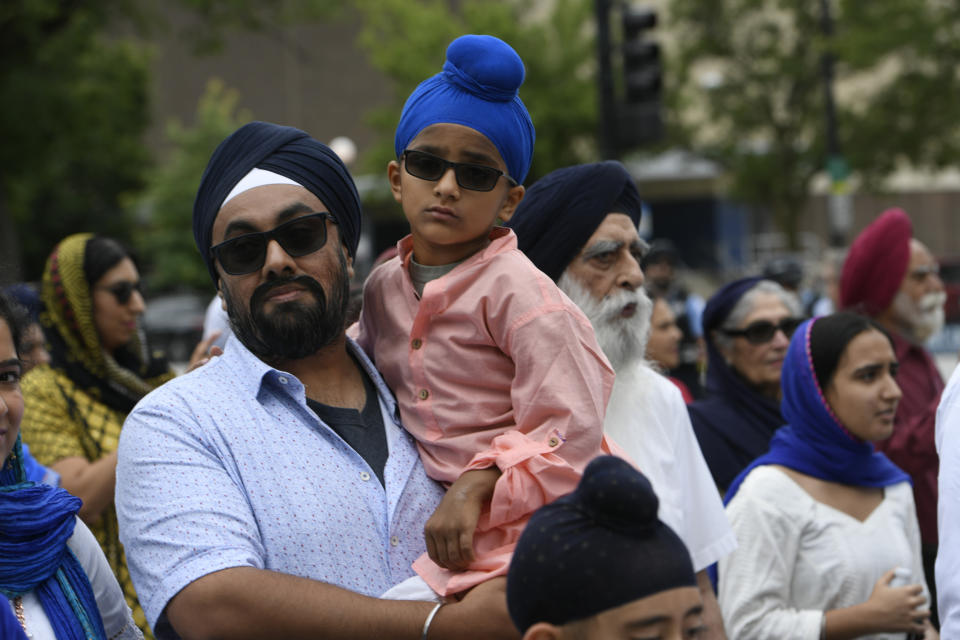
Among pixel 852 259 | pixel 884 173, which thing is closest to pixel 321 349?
pixel 852 259

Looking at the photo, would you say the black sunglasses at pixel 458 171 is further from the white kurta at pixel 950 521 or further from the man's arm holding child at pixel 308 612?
the white kurta at pixel 950 521

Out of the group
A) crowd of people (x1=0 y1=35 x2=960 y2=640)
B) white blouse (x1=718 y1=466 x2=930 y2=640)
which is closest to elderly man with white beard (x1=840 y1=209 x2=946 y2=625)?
white blouse (x1=718 y1=466 x2=930 y2=640)

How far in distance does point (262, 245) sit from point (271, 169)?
0.19m

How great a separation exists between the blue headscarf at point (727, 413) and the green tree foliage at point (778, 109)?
1994 cm

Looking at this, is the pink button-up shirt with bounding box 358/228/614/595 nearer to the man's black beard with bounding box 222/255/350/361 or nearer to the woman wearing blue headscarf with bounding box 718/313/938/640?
the man's black beard with bounding box 222/255/350/361

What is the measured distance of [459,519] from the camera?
2240 millimetres

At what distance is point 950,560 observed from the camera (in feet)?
8.96

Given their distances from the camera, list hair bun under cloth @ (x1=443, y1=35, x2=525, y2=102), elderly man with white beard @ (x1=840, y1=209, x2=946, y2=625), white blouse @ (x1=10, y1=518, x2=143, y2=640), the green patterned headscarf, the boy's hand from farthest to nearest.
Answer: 1. elderly man with white beard @ (x1=840, y1=209, x2=946, y2=625)
2. the green patterned headscarf
3. white blouse @ (x1=10, y1=518, x2=143, y2=640)
4. hair bun under cloth @ (x1=443, y1=35, x2=525, y2=102)
5. the boy's hand

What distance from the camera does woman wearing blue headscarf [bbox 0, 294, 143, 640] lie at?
8.50 feet

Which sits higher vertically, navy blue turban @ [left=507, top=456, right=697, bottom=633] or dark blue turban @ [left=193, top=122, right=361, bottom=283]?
dark blue turban @ [left=193, top=122, right=361, bottom=283]

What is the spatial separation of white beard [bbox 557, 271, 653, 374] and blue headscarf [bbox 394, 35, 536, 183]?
891mm

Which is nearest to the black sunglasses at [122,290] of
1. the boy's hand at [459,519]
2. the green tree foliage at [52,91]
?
the boy's hand at [459,519]

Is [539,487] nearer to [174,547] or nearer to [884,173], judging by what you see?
[174,547]

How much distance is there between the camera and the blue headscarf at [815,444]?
404cm
